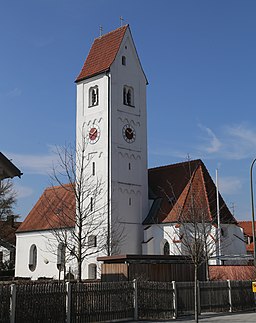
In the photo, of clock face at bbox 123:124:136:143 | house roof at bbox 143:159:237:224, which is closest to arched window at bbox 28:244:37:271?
house roof at bbox 143:159:237:224

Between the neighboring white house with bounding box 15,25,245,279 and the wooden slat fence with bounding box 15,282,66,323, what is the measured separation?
24587 millimetres

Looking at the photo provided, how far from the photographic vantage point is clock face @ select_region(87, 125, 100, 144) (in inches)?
1868

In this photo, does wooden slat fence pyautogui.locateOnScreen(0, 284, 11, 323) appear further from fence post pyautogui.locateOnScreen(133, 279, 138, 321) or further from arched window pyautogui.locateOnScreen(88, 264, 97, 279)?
arched window pyautogui.locateOnScreen(88, 264, 97, 279)

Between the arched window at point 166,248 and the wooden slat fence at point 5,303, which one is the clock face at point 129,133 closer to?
the arched window at point 166,248

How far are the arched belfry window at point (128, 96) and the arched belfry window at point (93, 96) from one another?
2.71 metres

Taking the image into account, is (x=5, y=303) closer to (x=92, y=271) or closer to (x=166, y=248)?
→ (x=166, y=248)

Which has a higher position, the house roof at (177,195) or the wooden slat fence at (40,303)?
the house roof at (177,195)

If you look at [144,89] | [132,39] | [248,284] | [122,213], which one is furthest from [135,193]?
[248,284]

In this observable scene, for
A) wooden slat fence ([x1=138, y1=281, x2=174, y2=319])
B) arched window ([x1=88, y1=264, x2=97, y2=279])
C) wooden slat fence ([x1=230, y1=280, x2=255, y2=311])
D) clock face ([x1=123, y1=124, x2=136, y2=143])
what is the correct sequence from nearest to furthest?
wooden slat fence ([x1=138, y1=281, x2=174, y2=319])
wooden slat fence ([x1=230, y1=280, x2=255, y2=311])
arched window ([x1=88, y1=264, x2=97, y2=279])
clock face ([x1=123, y1=124, x2=136, y2=143])

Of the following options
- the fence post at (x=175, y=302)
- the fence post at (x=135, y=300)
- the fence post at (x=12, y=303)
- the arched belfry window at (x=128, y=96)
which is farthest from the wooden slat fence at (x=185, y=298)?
the arched belfry window at (x=128, y=96)

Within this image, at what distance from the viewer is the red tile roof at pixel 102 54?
48812mm

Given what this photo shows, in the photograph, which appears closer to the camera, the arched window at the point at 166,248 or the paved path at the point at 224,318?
the paved path at the point at 224,318

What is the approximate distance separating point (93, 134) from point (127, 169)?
472cm

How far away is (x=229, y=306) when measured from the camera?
82.7ft
